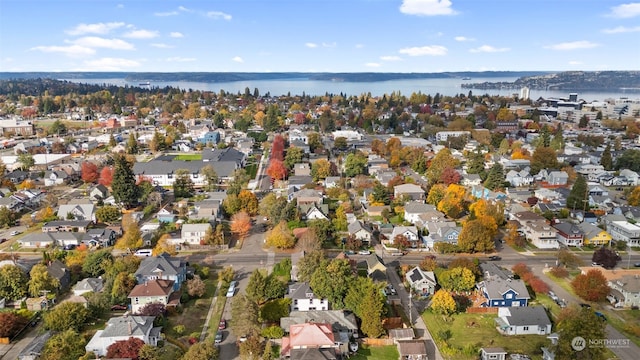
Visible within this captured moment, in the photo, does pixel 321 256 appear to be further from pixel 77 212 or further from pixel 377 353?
pixel 77 212

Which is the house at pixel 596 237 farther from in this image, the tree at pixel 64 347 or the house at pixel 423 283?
the tree at pixel 64 347

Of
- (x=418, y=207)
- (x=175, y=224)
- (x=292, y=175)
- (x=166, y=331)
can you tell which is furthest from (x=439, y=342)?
(x=292, y=175)

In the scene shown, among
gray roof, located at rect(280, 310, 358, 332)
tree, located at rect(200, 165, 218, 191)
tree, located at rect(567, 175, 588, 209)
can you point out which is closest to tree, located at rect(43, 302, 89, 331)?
gray roof, located at rect(280, 310, 358, 332)

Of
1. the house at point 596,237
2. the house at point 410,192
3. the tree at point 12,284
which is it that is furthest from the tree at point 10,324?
the house at point 596,237

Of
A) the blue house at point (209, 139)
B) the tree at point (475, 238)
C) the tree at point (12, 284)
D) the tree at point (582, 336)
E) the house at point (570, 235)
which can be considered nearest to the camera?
the tree at point (582, 336)

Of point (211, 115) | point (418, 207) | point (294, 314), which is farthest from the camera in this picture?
point (211, 115)

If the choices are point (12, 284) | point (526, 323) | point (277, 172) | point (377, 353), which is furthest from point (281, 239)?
point (277, 172)

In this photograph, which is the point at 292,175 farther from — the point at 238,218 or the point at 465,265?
the point at 465,265
